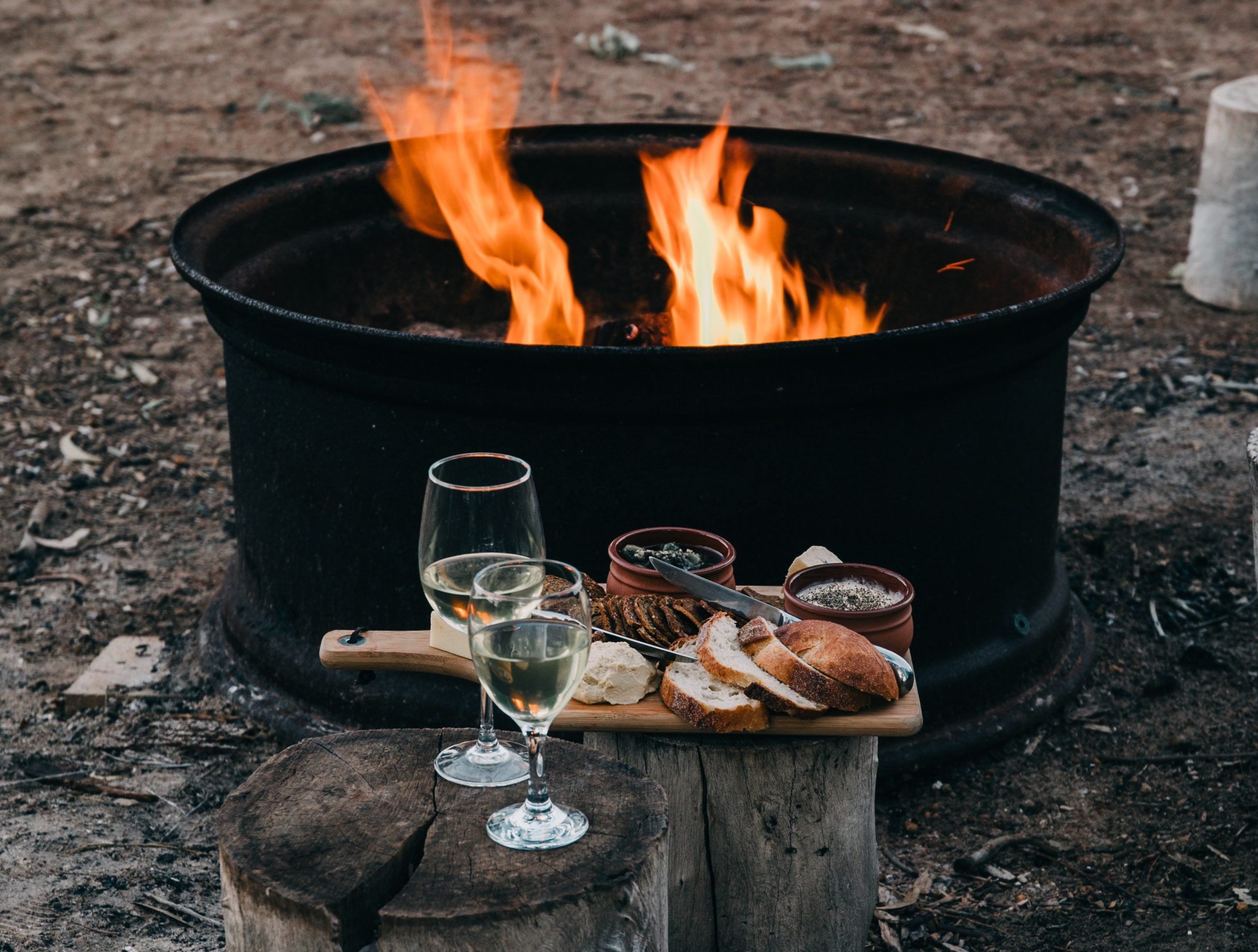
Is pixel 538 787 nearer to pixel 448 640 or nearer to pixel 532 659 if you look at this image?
pixel 532 659

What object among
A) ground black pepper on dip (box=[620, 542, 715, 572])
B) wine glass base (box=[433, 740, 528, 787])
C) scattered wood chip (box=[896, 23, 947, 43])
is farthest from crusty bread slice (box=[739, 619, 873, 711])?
scattered wood chip (box=[896, 23, 947, 43])

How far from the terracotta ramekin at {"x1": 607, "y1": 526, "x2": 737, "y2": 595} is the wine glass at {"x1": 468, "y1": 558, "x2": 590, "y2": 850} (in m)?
Result: 0.69

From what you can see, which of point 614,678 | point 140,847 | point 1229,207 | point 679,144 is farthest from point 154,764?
point 1229,207

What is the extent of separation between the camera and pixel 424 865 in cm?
191

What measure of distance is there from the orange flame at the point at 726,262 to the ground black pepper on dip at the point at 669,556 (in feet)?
4.20

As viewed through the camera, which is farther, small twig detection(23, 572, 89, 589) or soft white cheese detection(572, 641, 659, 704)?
small twig detection(23, 572, 89, 589)

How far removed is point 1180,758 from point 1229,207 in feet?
12.8

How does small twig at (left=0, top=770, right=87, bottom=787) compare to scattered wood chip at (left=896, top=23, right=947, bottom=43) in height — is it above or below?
below

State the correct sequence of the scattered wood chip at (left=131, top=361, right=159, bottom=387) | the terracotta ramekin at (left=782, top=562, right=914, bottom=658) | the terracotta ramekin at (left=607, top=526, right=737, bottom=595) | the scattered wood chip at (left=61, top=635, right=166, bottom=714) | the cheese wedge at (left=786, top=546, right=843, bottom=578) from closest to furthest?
1. the terracotta ramekin at (left=782, top=562, right=914, bottom=658)
2. the terracotta ramekin at (left=607, top=526, right=737, bottom=595)
3. the cheese wedge at (left=786, top=546, right=843, bottom=578)
4. the scattered wood chip at (left=61, top=635, right=166, bottom=714)
5. the scattered wood chip at (left=131, top=361, right=159, bottom=387)

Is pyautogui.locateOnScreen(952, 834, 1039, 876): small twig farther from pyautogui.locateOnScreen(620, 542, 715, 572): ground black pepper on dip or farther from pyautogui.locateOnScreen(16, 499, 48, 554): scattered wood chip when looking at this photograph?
pyautogui.locateOnScreen(16, 499, 48, 554): scattered wood chip

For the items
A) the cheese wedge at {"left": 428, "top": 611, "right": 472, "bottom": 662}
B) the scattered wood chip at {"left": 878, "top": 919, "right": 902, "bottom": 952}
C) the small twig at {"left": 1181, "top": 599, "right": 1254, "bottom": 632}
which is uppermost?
the cheese wedge at {"left": 428, "top": 611, "right": 472, "bottom": 662}

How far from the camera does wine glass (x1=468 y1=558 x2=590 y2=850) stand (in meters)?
1.76

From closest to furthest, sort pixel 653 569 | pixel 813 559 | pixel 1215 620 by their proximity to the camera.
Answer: pixel 653 569, pixel 813 559, pixel 1215 620

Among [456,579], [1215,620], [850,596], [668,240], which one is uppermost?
[456,579]
